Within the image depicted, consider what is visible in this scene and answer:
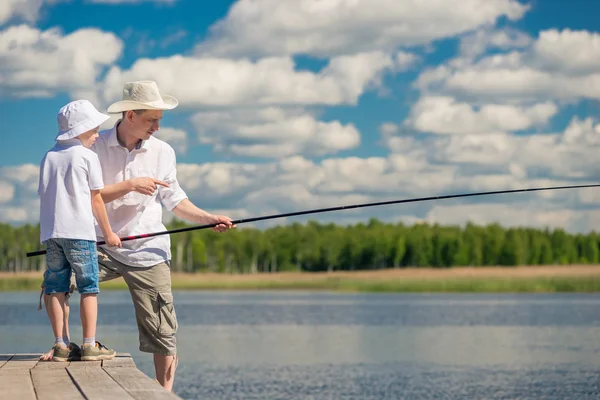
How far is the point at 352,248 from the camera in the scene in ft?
300

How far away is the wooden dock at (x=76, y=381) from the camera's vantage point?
4125mm

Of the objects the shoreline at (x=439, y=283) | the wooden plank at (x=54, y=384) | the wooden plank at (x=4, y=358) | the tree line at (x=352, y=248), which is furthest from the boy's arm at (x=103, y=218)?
the tree line at (x=352, y=248)

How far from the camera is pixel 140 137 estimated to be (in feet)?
17.3

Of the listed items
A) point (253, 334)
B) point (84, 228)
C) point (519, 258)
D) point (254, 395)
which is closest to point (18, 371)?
point (84, 228)

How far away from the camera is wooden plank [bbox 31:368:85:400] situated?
411 cm

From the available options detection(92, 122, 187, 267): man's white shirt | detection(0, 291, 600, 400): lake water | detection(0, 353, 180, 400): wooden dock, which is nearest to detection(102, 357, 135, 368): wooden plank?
detection(0, 353, 180, 400): wooden dock

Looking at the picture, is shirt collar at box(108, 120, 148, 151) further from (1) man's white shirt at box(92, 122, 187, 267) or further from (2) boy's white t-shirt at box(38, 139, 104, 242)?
(2) boy's white t-shirt at box(38, 139, 104, 242)

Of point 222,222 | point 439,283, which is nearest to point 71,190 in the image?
point 222,222

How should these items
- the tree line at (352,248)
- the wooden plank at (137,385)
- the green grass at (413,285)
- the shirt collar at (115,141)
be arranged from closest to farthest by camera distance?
the wooden plank at (137,385) → the shirt collar at (115,141) → the green grass at (413,285) → the tree line at (352,248)

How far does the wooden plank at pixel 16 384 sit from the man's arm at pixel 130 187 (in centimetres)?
98

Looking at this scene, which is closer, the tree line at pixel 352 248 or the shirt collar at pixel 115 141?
the shirt collar at pixel 115 141

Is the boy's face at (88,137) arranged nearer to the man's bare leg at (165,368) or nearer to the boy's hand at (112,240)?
the boy's hand at (112,240)

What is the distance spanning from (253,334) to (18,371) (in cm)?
1923

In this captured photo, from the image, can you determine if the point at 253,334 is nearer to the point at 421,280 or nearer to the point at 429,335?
the point at 429,335
